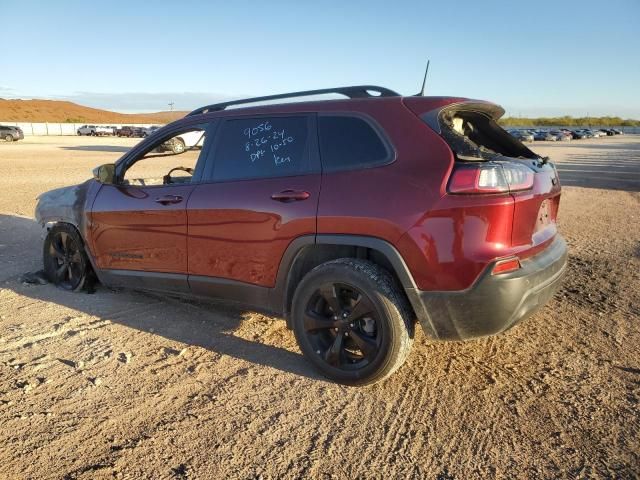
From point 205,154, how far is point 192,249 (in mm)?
748

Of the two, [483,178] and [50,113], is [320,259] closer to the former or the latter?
[483,178]

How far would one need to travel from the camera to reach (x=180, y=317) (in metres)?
4.64

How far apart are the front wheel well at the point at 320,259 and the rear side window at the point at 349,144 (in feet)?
1.72

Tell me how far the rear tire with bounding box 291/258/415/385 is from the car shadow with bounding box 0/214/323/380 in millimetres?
248

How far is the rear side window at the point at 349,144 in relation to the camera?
3.37m

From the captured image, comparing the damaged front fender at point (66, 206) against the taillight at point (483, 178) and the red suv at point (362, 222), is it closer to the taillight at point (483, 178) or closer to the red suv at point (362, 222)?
the red suv at point (362, 222)

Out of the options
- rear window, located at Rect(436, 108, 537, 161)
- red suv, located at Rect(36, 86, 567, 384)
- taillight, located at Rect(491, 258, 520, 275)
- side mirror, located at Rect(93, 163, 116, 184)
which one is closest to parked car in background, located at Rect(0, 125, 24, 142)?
side mirror, located at Rect(93, 163, 116, 184)

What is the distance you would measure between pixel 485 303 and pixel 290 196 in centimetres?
141

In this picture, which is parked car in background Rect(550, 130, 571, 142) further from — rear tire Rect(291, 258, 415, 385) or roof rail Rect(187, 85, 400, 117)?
rear tire Rect(291, 258, 415, 385)

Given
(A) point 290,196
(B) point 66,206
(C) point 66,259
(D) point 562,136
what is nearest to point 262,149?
(A) point 290,196

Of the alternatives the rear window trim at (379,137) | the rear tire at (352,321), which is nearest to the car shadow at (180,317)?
the rear tire at (352,321)

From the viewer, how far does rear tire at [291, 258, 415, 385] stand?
3.23 meters

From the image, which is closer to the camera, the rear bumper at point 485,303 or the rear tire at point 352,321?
the rear bumper at point 485,303

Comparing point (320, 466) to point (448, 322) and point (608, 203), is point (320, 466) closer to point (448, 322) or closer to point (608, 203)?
point (448, 322)
